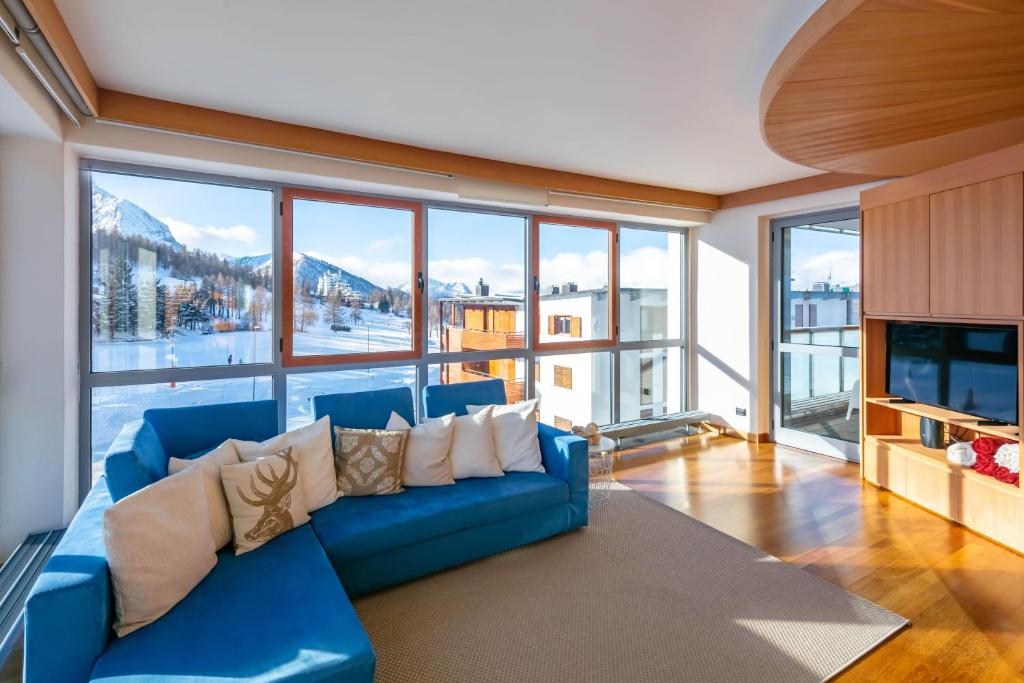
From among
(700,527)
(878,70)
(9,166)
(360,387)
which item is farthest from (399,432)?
(878,70)

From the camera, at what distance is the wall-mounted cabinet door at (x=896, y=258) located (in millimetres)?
3586

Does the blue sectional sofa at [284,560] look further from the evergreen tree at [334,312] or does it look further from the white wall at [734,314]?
the white wall at [734,314]

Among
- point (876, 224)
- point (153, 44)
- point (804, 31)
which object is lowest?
point (876, 224)

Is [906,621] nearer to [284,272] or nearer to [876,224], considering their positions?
[876,224]

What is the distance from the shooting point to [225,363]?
369 centimetres

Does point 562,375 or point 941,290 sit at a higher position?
point 941,290

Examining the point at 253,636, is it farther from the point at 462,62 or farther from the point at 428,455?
the point at 462,62

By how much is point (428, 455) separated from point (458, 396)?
66cm

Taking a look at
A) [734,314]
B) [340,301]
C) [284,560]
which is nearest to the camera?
[284,560]

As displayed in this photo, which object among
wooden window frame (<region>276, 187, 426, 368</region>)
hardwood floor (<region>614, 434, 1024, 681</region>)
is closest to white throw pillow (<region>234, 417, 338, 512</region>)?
wooden window frame (<region>276, 187, 426, 368</region>)

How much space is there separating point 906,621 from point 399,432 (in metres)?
2.63

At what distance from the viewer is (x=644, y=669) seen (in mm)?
2047

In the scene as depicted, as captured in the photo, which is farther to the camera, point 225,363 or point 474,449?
point 225,363

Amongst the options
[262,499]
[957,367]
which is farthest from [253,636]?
[957,367]
